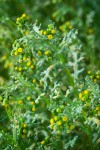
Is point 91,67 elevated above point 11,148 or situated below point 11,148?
above

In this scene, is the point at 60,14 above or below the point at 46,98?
above

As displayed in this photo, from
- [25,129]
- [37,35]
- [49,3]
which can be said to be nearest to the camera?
[37,35]

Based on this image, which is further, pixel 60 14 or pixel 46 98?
pixel 60 14

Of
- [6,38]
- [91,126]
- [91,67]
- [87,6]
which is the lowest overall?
[91,126]

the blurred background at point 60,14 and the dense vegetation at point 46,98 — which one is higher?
the blurred background at point 60,14

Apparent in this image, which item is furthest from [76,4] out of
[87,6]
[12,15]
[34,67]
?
[34,67]

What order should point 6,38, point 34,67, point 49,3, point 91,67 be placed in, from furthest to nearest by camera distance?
point 49,3 → point 6,38 → point 91,67 → point 34,67

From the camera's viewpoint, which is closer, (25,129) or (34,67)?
(25,129)

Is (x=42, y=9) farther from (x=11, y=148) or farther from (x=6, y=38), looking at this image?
(x=11, y=148)

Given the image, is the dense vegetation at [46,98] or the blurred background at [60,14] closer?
the dense vegetation at [46,98]

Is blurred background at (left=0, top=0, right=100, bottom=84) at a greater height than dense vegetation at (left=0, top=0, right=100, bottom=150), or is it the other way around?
blurred background at (left=0, top=0, right=100, bottom=84)

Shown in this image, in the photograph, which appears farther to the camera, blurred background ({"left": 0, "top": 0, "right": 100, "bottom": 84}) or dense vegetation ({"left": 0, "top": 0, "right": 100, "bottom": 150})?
blurred background ({"left": 0, "top": 0, "right": 100, "bottom": 84})
